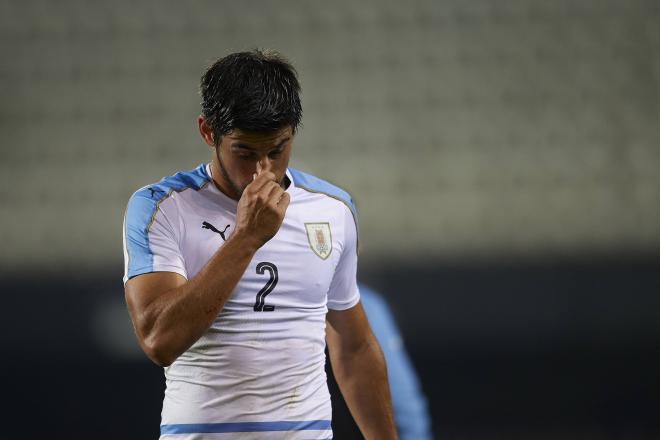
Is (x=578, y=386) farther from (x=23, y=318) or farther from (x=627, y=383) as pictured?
(x=23, y=318)

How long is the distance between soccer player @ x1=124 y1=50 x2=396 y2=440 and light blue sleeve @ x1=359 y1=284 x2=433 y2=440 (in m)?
1.19

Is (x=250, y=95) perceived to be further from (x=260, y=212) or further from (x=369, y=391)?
(x=369, y=391)

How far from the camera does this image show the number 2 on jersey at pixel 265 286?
6.39 ft

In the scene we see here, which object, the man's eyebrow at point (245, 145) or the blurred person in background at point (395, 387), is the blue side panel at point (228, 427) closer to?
the man's eyebrow at point (245, 145)

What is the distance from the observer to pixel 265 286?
196cm

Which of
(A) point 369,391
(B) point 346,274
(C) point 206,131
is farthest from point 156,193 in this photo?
(A) point 369,391

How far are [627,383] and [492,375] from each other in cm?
61

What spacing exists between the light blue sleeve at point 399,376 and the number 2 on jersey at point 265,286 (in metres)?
1.25

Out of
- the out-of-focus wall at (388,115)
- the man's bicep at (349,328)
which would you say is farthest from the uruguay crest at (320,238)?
the out-of-focus wall at (388,115)

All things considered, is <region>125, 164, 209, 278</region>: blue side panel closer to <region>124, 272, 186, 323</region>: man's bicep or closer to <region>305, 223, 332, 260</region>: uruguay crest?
<region>124, 272, 186, 323</region>: man's bicep

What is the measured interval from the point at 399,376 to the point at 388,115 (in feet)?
3.97

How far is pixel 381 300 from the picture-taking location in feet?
12.6

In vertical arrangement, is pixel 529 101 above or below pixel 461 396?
above

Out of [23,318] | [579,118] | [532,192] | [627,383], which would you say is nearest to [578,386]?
[627,383]
